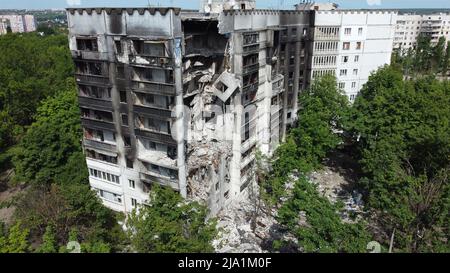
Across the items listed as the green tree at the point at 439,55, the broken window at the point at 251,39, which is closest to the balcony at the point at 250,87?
the broken window at the point at 251,39

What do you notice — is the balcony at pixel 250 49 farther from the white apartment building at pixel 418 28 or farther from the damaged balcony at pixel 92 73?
the white apartment building at pixel 418 28

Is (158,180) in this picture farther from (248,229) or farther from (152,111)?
(248,229)

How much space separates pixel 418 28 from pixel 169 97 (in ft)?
451

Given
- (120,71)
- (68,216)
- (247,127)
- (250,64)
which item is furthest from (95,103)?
(250,64)

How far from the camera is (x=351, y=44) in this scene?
1901 inches

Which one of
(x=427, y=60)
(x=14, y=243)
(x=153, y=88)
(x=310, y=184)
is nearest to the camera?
(x=14, y=243)

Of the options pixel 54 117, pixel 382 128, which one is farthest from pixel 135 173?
pixel 382 128

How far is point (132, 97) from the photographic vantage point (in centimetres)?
2777

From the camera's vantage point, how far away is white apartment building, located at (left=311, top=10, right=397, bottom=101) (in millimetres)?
46219

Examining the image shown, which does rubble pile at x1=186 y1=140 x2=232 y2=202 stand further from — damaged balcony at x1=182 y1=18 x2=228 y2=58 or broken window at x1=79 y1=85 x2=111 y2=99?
broken window at x1=79 y1=85 x2=111 y2=99

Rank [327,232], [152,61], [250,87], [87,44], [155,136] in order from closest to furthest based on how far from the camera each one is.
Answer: [327,232]
[152,61]
[155,136]
[87,44]
[250,87]

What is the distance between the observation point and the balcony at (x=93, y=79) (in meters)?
28.3
